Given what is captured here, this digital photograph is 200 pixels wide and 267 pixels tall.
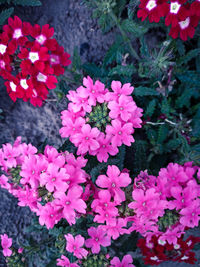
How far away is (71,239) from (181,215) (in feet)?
2.17

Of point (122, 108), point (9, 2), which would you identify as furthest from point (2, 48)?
point (122, 108)

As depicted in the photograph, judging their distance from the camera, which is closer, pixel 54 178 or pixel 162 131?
pixel 54 178

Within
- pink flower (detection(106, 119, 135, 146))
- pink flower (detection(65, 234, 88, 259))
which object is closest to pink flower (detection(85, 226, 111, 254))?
pink flower (detection(65, 234, 88, 259))

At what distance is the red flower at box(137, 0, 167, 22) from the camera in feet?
6.46

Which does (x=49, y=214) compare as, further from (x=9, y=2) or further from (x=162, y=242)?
(x=9, y=2)

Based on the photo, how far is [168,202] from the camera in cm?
160

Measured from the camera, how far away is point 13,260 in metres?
2.04

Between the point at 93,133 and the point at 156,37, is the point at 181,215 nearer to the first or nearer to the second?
the point at 93,133

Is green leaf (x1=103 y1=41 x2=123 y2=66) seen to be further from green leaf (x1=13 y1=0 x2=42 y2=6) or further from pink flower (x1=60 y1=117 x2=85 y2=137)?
pink flower (x1=60 y1=117 x2=85 y2=137)

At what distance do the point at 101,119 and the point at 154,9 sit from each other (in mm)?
870

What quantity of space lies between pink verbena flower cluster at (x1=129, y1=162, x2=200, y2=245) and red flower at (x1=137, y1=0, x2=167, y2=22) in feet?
3.38

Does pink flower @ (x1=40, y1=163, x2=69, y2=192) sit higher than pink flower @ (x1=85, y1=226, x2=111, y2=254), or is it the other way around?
pink flower @ (x1=40, y1=163, x2=69, y2=192)

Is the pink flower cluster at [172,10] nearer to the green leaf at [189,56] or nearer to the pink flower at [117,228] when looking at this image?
the green leaf at [189,56]

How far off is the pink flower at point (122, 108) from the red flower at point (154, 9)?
27.1 inches
